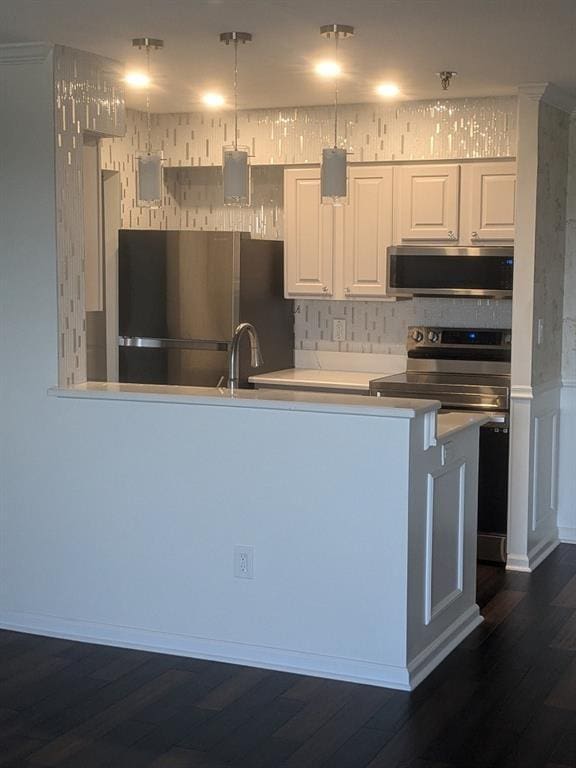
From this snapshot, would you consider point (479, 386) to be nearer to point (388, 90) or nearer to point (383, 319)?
point (383, 319)

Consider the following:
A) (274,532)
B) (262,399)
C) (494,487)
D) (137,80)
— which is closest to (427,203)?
(494,487)

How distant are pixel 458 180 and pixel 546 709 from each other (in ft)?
9.63

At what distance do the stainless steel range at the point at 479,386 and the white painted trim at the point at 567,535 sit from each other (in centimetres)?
68

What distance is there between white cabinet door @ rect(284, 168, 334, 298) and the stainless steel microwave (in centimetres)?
42

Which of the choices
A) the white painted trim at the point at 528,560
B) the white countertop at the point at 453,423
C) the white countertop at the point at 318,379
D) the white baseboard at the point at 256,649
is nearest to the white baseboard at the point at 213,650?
the white baseboard at the point at 256,649

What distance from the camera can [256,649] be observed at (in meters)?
4.05

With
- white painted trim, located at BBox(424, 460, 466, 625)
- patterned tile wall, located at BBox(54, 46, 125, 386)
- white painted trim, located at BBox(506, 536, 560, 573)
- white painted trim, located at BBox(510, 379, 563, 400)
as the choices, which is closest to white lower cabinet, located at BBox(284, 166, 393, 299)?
white painted trim, located at BBox(510, 379, 563, 400)

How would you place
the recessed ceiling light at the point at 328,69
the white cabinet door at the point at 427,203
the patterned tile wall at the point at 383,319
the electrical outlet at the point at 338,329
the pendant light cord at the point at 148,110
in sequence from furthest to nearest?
1. the electrical outlet at the point at 338,329
2. the patterned tile wall at the point at 383,319
3. the white cabinet door at the point at 427,203
4. the recessed ceiling light at the point at 328,69
5. the pendant light cord at the point at 148,110

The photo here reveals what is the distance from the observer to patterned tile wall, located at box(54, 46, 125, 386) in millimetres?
4293

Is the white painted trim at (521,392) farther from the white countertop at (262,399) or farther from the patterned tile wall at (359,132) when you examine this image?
the white countertop at (262,399)

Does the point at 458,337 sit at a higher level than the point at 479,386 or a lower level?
higher

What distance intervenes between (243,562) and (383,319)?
8.70ft

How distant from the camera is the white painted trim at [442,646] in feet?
12.8

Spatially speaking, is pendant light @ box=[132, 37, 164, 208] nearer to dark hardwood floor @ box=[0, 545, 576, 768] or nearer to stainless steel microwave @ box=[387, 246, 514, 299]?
dark hardwood floor @ box=[0, 545, 576, 768]
